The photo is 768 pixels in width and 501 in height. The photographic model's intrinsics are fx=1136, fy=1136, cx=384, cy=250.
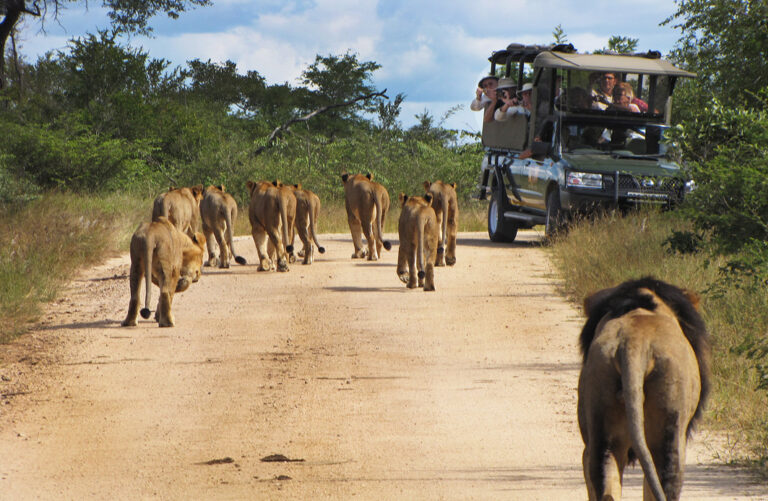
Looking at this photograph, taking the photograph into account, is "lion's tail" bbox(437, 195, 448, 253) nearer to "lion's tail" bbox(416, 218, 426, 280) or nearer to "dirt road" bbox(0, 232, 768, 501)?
"lion's tail" bbox(416, 218, 426, 280)

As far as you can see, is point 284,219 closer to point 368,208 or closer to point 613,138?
point 368,208

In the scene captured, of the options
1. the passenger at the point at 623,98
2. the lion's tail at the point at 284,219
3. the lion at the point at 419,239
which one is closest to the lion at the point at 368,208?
the lion's tail at the point at 284,219

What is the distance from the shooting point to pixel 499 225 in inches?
787

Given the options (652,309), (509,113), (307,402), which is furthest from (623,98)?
(652,309)

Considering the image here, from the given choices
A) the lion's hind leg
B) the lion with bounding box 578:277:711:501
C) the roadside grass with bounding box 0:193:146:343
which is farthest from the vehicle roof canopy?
the lion with bounding box 578:277:711:501

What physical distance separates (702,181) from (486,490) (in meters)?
6.26

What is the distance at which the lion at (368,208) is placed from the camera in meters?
15.8

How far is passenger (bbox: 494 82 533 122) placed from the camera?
19392mm

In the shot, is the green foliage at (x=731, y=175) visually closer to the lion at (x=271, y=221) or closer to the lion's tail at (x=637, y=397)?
the lion at (x=271, y=221)

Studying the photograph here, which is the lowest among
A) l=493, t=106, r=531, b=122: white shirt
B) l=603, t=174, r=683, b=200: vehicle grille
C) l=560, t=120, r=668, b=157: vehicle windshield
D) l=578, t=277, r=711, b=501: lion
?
l=578, t=277, r=711, b=501: lion

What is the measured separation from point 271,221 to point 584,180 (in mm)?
5082

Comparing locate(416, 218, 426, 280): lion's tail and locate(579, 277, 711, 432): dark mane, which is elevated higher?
locate(579, 277, 711, 432): dark mane

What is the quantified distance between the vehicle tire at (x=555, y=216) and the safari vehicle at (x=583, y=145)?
0.6 inches

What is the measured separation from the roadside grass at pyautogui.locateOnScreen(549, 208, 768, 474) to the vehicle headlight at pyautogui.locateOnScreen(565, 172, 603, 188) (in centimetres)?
54
